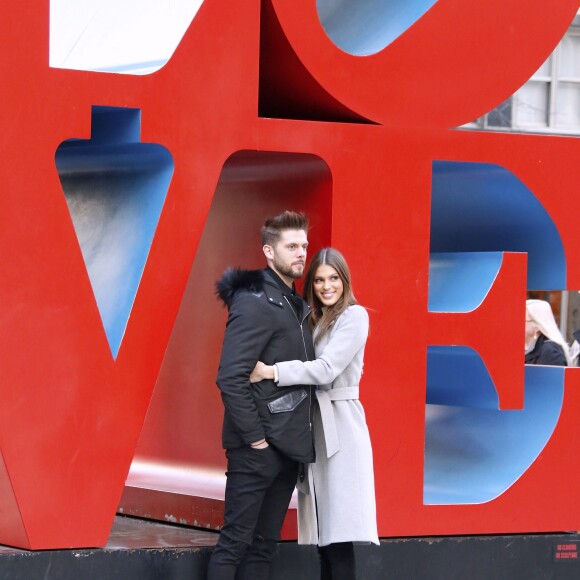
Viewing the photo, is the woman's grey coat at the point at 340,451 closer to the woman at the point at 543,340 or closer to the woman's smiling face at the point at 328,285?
the woman's smiling face at the point at 328,285

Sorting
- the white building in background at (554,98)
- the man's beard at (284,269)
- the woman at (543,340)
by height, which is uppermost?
the white building in background at (554,98)

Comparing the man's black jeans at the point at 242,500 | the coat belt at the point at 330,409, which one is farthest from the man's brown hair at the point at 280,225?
the man's black jeans at the point at 242,500

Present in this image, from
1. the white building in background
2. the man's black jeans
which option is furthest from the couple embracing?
the white building in background

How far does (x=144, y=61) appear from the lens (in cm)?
650

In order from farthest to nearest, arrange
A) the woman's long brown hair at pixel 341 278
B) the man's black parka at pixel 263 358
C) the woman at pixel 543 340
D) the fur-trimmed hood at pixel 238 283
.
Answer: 1. the woman at pixel 543 340
2. the woman's long brown hair at pixel 341 278
3. the fur-trimmed hood at pixel 238 283
4. the man's black parka at pixel 263 358

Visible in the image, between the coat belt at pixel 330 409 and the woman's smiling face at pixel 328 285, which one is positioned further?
the woman's smiling face at pixel 328 285

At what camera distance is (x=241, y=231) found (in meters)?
7.21

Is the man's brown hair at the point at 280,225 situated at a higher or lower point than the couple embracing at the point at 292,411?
higher

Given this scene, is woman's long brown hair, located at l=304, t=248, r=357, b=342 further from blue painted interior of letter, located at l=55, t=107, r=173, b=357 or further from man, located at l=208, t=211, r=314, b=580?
blue painted interior of letter, located at l=55, t=107, r=173, b=357

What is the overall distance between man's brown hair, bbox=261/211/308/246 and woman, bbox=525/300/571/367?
351 cm

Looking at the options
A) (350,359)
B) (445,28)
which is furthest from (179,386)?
(445,28)

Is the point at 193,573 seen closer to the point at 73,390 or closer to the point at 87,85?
the point at 73,390

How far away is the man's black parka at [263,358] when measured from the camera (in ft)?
18.9

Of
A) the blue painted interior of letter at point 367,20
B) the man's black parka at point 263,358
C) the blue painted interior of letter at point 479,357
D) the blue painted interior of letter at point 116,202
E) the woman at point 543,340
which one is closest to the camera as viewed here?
the man's black parka at point 263,358
